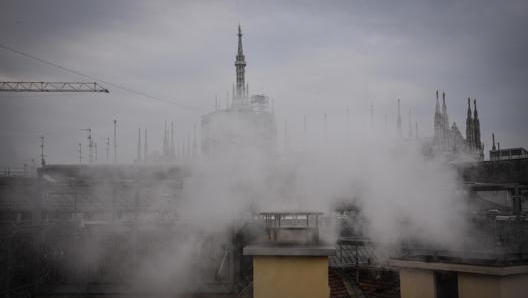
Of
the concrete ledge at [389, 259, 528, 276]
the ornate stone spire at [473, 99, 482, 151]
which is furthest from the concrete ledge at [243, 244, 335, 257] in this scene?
the ornate stone spire at [473, 99, 482, 151]

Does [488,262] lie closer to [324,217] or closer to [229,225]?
[324,217]

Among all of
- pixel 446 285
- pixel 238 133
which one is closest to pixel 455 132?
pixel 238 133

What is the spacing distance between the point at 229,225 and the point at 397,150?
7.13 m

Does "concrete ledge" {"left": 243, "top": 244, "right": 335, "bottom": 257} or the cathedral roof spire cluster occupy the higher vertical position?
the cathedral roof spire cluster

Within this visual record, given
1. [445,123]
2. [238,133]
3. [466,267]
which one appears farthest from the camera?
[445,123]

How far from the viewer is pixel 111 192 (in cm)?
2103

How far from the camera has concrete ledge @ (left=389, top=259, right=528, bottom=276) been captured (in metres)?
9.94

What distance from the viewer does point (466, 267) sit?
10461mm

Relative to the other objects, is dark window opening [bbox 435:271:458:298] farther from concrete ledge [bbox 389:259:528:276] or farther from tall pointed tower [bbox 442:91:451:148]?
tall pointed tower [bbox 442:91:451:148]

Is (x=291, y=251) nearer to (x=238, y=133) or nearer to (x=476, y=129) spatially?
(x=238, y=133)

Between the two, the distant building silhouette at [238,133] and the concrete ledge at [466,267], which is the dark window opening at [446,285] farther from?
the distant building silhouette at [238,133]

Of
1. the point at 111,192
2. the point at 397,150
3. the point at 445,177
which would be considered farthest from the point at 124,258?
the point at 445,177

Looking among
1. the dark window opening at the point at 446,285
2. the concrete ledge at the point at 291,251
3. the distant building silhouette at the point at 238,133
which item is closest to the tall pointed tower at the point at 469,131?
the distant building silhouette at the point at 238,133

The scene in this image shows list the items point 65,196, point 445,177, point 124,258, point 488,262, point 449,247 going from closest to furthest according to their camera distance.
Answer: point 488,262, point 449,247, point 445,177, point 124,258, point 65,196
